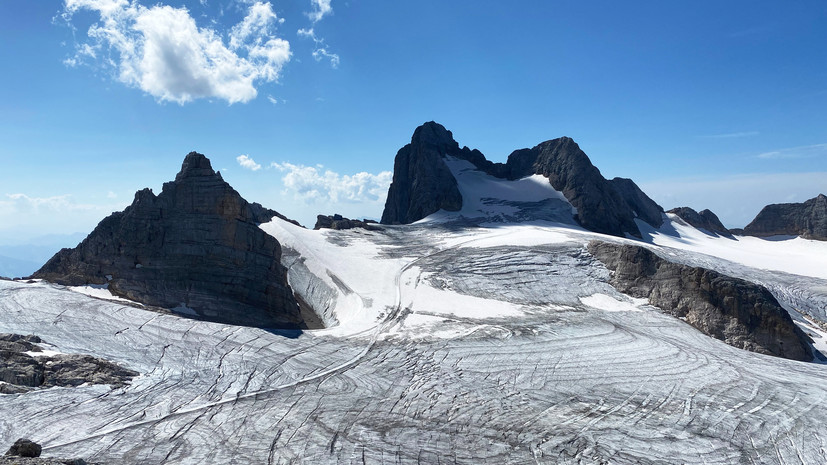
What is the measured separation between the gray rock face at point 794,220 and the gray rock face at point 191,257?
75495 millimetres

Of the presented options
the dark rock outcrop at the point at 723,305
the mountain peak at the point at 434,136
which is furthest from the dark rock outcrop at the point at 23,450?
Result: the mountain peak at the point at 434,136

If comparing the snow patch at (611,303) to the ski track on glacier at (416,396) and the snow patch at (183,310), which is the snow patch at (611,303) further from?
the snow patch at (183,310)

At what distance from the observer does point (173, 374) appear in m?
17.2

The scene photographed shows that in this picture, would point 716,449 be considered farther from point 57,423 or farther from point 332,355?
point 57,423

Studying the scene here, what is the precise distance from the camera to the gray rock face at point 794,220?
226 feet

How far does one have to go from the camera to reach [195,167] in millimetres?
32281

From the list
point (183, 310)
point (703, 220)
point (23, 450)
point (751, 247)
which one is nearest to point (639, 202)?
point (703, 220)

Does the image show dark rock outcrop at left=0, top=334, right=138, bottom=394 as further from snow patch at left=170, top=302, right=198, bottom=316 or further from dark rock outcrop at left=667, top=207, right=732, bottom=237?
dark rock outcrop at left=667, top=207, right=732, bottom=237

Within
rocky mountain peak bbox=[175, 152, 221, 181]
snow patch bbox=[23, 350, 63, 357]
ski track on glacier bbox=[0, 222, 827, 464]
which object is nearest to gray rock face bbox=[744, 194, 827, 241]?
ski track on glacier bbox=[0, 222, 827, 464]

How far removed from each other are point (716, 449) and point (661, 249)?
109 feet

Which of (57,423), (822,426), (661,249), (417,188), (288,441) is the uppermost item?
(417,188)

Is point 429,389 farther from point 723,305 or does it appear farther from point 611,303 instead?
point 723,305

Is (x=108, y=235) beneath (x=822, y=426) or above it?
above

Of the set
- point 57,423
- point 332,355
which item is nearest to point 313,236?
point 332,355
